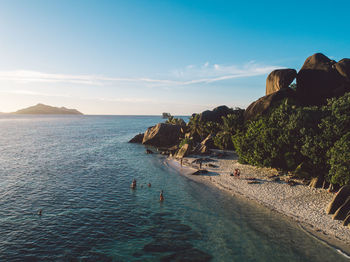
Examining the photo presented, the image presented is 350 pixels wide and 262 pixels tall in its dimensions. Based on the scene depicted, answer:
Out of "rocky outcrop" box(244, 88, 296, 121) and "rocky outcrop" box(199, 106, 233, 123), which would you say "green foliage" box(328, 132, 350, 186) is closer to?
"rocky outcrop" box(244, 88, 296, 121)

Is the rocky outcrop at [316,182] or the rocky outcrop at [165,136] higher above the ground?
Result: the rocky outcrop at [165,136]

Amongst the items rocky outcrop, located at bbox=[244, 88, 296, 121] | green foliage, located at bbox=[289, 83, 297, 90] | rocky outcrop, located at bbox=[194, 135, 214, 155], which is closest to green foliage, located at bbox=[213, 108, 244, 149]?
rocky outcrop, located at bbox=[194, 135, 214, 155]

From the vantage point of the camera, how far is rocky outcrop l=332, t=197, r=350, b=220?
23.5 m

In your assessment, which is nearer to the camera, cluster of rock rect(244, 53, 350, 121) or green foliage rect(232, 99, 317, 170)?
green foliage rect(232, 99, 317, 170)

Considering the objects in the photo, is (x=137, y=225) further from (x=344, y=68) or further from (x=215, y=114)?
(x=344, y=68)

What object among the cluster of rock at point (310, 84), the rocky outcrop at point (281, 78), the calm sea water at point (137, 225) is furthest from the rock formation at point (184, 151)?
the rocky outcrop at point (281, 78)

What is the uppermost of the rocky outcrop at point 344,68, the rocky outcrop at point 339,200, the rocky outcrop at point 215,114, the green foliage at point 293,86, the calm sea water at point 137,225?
the rocky outcrop at point 344,68

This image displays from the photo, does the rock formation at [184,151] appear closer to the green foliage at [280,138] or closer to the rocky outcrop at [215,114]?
the rocky outcrop at [215,114]

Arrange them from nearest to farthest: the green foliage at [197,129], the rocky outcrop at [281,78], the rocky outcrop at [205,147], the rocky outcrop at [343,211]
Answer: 1. the rocky outcrop at [343,211]
2. the rocky outcrop at [281,78]
3. the rocky outcrop at [205,147]
4. the green foliage at [197,129]

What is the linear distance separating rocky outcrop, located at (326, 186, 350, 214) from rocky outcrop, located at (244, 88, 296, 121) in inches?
1104

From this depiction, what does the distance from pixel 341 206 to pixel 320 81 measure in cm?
3880

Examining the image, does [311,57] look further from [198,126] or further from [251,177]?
[251,177]

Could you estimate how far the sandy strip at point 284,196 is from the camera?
21763mm

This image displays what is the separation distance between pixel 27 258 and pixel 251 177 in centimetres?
3143
